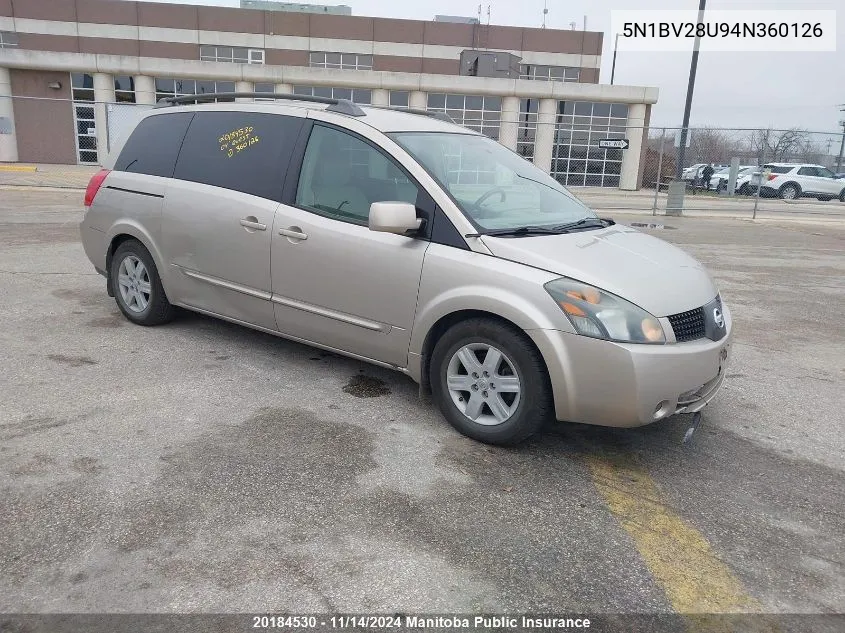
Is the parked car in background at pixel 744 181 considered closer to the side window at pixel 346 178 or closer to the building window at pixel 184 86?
the building window at pixel 184 86

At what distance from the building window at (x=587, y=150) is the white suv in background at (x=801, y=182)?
674 cm

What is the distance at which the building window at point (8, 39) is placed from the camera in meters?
38.5

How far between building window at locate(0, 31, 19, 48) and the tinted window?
4094 centimetres

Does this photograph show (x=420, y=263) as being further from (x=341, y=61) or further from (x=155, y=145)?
(x=341, y=61)

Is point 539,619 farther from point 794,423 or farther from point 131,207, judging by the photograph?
point 131,207

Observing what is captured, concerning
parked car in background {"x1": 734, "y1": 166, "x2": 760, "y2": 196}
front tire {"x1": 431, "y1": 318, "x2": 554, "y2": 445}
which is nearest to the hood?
front tire {"x1": 431, "y1": 318, "x2": 554, "y2": 445}


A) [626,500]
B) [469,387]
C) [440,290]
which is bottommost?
[626,500]

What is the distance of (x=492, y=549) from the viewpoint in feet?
9.25

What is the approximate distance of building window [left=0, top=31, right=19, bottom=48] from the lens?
126 feet

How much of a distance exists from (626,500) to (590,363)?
666mm

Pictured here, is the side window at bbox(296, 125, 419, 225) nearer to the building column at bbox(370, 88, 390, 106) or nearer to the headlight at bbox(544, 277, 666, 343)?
the headlight at bbox(544, 277, 666, 343)

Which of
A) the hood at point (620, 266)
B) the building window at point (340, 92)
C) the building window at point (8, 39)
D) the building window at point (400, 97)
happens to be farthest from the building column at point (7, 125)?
the hood at point (620, 266)

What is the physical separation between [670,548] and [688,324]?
1.21 meters

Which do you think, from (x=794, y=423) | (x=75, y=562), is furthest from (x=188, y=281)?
(x=794, y=423)
